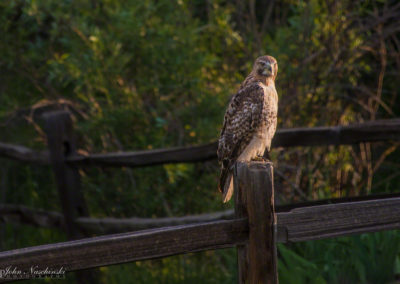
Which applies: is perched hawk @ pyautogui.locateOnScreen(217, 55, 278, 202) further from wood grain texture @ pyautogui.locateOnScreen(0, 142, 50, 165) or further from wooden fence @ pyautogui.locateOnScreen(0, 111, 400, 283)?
wood grain texture @ pyautogui.locateOnScreen(0, 142, 50, 165)

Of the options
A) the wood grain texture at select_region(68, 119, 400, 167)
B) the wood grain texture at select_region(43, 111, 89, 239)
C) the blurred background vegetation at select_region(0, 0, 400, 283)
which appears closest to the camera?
the wood grain texture at select_region(68, 119, 400, 167)

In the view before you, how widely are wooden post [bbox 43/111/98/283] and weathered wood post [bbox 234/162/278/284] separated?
241 centimetres

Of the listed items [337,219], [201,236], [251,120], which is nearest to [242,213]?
Result: [201,236]

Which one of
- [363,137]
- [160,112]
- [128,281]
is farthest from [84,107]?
[363,137]

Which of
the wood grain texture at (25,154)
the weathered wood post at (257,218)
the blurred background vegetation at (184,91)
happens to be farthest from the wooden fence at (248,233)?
the blurred background vegetation at (184,91)

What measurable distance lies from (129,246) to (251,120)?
2.04 m

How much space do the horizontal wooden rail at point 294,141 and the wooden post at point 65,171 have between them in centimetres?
16

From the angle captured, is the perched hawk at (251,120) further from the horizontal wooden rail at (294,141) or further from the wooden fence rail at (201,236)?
the wooden fence rail at (201,236)

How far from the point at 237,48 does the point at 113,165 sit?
85.7 inches

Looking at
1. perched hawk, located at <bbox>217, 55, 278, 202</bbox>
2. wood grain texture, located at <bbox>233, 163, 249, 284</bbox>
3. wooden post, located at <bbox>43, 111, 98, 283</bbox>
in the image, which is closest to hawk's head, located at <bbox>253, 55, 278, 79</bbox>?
perched hawk, located at <bbox>217, 55, 278, 202</bbox>

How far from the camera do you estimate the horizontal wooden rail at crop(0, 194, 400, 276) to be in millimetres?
1958

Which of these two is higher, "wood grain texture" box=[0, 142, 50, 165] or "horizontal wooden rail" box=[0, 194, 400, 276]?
"horizontal wooden rail" box=[0, 194, 400, 276]

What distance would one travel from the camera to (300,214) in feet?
7.90

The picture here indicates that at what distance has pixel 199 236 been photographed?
2.17 meters
